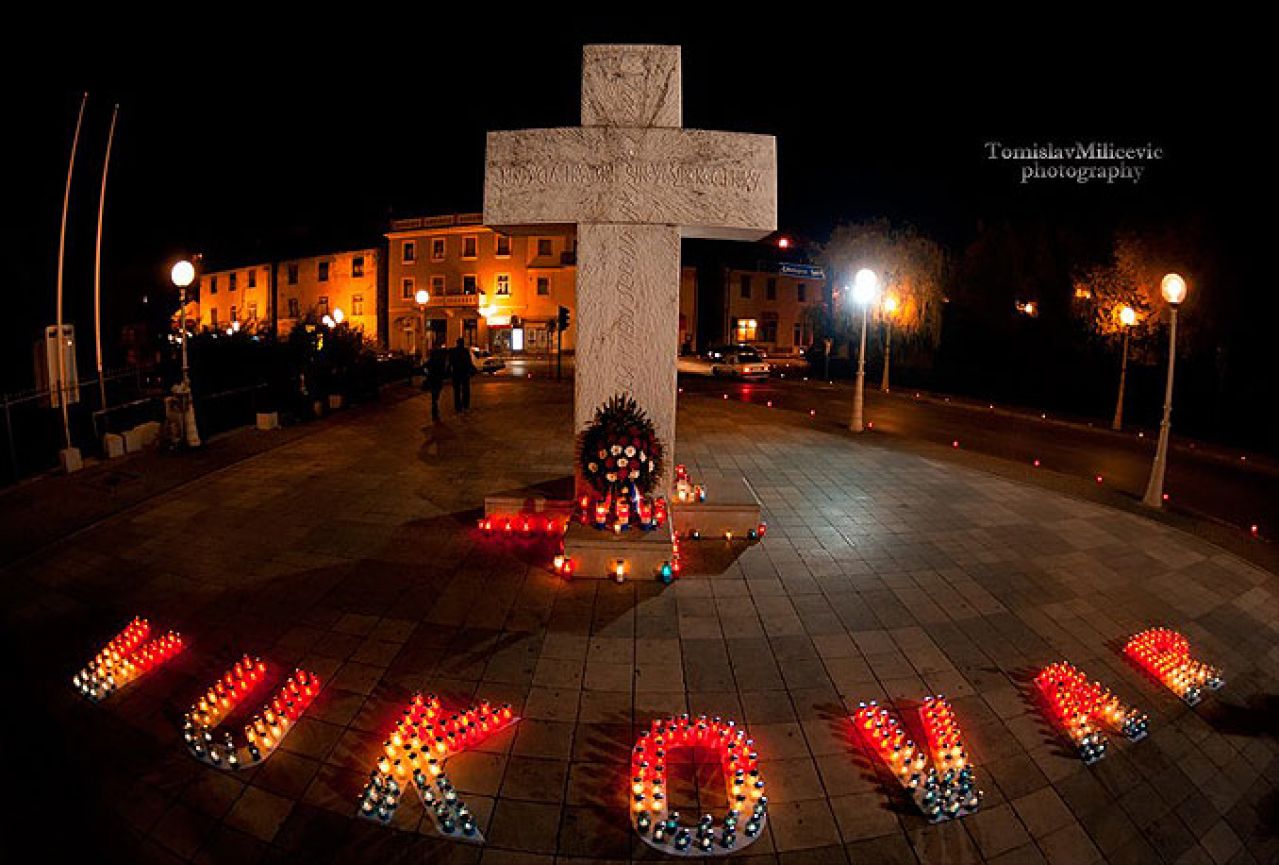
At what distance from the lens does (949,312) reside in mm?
34562

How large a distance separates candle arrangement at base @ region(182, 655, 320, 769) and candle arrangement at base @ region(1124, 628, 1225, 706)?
6730mm

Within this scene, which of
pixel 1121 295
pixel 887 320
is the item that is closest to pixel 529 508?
pixel 1121 295

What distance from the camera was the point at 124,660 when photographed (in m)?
5.19

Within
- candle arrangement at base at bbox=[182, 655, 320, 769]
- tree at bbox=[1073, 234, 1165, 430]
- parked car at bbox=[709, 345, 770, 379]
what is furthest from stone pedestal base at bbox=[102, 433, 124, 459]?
parked car at bbox=[709, 345, 770, 379]

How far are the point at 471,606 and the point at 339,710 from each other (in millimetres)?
1646

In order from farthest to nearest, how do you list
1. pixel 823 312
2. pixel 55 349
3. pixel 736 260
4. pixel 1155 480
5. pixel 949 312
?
pixel 736 260 < pixel 823 312 < pixel 949 312 < pixel 55 349 < pixel 1155 480

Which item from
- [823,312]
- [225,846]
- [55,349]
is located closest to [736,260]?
[823,312]

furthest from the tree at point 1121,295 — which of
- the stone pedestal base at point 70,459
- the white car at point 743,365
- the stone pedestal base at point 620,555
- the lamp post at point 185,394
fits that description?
the stone pedestal base at point 70,459

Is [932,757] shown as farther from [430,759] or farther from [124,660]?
[124,660]

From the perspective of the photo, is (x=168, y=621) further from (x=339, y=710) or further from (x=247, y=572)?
(x=339, y=710)

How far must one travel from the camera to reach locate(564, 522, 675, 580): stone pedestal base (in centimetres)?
688

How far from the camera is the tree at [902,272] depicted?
3359 centimetres

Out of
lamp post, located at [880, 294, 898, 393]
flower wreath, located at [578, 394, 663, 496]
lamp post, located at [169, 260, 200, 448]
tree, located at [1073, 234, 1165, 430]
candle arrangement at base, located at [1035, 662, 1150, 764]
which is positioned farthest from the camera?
lamp post, located at [880, 294, 898, 393]

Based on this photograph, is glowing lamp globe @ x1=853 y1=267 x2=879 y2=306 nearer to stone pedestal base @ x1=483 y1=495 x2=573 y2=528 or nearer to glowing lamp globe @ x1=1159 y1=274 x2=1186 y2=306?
glowing lamp globe @ x1=1159 y1=274 x2=1186 y2=306
